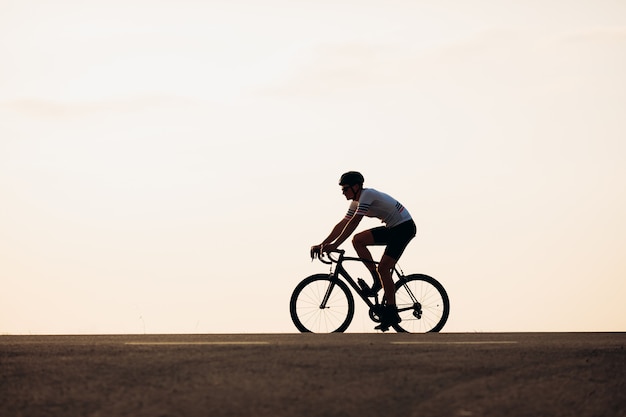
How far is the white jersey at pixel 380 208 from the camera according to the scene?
585 inches

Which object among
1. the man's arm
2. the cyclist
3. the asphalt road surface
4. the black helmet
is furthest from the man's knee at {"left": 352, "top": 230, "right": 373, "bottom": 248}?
the asphalt road surface

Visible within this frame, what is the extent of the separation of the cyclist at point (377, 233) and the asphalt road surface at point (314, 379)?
3594 mm

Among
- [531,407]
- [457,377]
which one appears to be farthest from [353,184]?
[531,407]

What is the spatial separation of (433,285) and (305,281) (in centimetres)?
193

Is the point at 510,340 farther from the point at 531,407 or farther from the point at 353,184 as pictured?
the point at 531,407

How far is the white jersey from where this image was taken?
14867 mm

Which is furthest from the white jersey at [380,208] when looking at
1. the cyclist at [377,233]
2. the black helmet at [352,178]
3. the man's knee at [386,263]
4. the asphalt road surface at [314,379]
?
the asphalt road surface at [314,379]

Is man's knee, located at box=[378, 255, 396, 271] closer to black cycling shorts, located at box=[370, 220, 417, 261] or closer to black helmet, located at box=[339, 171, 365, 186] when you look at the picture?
black cycling shorts, located at box=[370, 220, 417, 261]

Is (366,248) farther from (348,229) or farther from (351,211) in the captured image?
(351,211)

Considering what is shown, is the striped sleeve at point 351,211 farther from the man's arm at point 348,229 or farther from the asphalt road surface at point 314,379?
the asphalt road surface at point 314,379

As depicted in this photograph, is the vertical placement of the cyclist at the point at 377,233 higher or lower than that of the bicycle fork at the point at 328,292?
higher

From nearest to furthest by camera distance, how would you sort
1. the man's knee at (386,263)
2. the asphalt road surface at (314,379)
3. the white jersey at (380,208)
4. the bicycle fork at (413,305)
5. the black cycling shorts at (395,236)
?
1. the asphalt road surface at (314,379)
2. the white jersey at (380,208)
3. the black cycling shorts at (395,236)
4. the man's knee at (386,263)
5. the bicycle fork at (413,305)

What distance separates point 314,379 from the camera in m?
8.62

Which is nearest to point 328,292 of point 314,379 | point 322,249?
point 322,249
